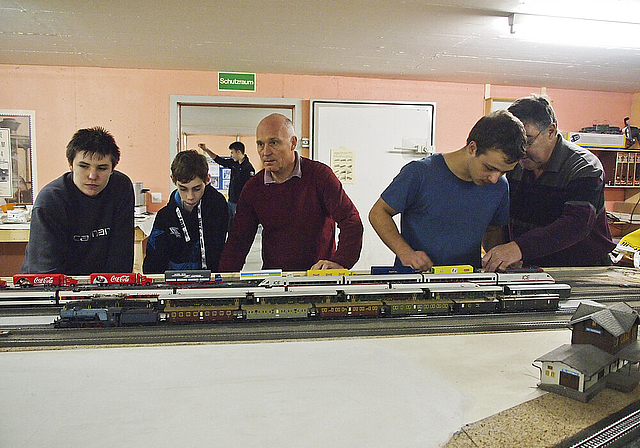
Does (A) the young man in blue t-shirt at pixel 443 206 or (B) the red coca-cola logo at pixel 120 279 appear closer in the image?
(B) the red coca-cola logo at pixel 120 279

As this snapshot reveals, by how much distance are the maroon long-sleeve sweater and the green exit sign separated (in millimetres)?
3051

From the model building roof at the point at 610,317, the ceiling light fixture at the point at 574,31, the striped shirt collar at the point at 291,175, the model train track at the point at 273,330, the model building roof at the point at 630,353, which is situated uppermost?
the ceiling light fixture at the point at 574,31

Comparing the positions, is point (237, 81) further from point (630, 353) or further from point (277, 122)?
point (630, 353)

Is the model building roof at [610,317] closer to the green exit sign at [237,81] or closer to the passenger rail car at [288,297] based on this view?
the passenger rail car at [288,297]

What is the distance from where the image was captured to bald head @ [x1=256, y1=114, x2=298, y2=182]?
265 centimetres

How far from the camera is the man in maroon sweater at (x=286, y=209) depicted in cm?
267

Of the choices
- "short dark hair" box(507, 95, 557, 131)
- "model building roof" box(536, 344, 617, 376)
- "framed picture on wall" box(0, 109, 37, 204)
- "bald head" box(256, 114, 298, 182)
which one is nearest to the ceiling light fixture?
"short dark hair" box(507, 95, 557, 131)

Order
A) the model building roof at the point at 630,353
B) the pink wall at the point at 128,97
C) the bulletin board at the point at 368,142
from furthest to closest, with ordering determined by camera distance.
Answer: the bulletin board at the point at 368,142 → the pink wall at the point at 128,97 → the model building roof at the point at 630,353

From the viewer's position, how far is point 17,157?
5246 mm

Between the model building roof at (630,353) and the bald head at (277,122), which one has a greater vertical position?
the bald head at (277,122)

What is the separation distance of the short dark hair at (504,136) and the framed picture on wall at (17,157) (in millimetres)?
5198

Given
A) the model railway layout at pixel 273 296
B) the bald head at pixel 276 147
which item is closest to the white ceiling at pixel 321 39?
the bald head at pixel 276 147

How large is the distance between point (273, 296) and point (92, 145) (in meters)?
1.47

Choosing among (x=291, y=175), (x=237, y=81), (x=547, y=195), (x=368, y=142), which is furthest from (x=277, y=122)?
(x=368, y=142)
